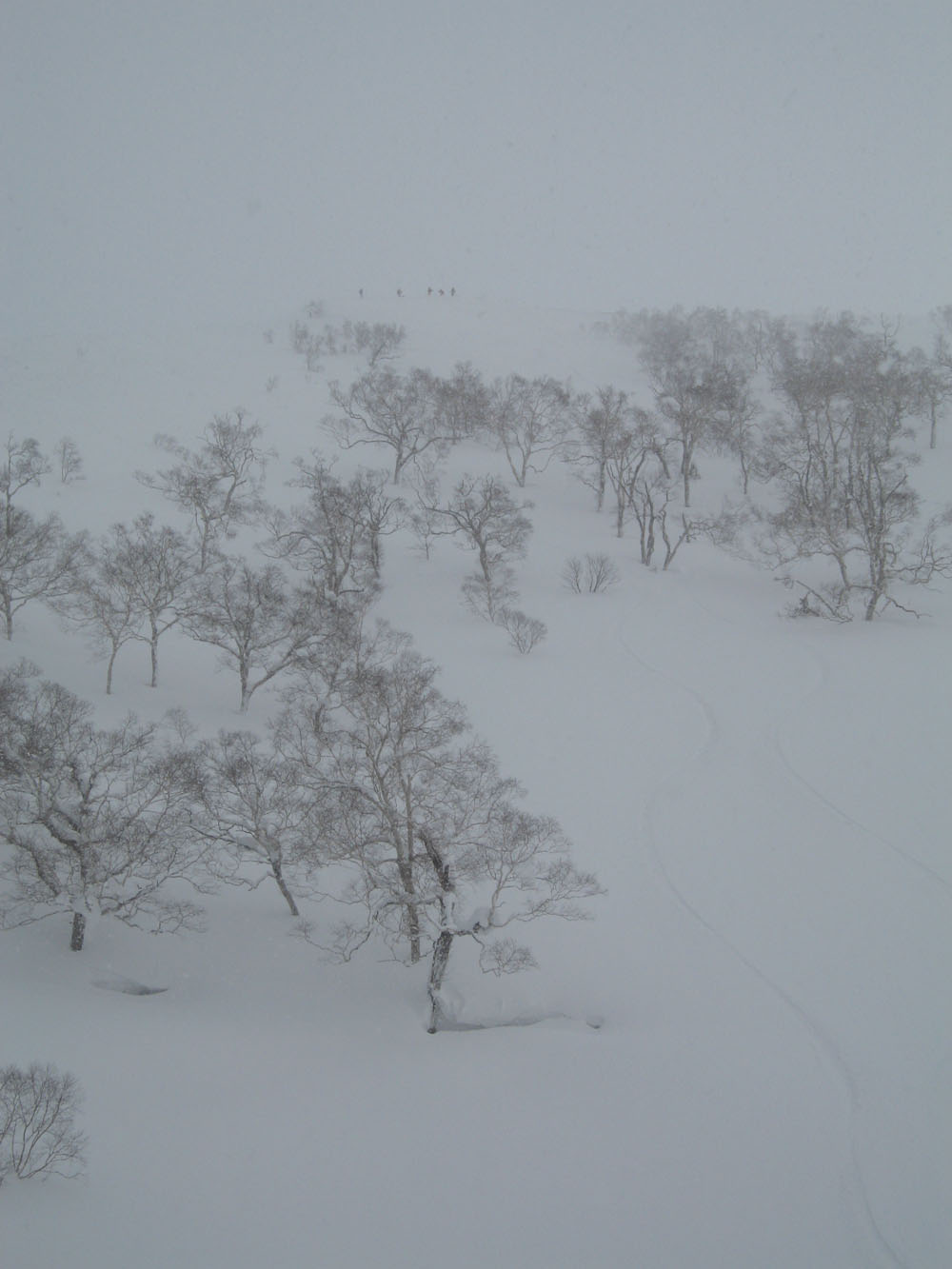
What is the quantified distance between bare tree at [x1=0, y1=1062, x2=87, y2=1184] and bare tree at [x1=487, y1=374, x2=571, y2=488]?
124ft

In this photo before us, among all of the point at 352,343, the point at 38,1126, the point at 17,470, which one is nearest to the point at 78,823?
the point at 38,1126

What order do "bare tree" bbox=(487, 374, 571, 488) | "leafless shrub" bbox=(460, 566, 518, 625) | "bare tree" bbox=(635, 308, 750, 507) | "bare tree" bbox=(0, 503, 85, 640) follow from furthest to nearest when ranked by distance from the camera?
"bare tree" bbox=(487, 374, 571, 488) < "bare tree" bbox=(635, 308, 750, 507) < "leafless shrub" bbox=(460, 566, 518, 625) < "bare tree" bbox=(0, 503, 85, 640)

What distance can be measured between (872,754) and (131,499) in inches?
1383

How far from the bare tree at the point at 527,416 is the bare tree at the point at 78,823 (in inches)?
1273

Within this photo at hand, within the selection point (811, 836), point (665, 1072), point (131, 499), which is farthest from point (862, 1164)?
point (131, 499)

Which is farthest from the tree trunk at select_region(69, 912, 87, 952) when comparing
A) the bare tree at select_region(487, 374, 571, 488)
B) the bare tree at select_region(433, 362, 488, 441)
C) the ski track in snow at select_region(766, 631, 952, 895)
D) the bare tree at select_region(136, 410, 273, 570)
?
the bare tree at select_region(433, 362, 488, 441)

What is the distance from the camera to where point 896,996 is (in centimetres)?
1375

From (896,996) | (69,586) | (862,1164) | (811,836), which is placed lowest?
(862,1164)

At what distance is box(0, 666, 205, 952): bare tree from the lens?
530 inches

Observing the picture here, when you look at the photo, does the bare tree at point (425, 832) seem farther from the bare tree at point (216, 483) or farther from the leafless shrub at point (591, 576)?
the leafless shrub at point (591, 576)

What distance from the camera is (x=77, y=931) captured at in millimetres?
14047

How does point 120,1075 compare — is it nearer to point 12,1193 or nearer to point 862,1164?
point 12,1193

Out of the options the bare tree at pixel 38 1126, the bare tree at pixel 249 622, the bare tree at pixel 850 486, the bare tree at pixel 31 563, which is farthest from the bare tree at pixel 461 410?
the bare tree at pixel 38 1126

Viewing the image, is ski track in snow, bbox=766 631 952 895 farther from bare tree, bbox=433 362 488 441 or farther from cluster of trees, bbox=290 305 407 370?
cluster of trees, bbox=290 305 407 370
